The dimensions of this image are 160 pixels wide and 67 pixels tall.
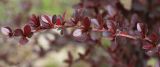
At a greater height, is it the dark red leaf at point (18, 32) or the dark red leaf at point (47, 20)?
the dark red leaf at point (47, 20)

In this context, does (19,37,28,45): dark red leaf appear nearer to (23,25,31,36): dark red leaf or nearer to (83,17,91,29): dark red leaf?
(23,25,31,36): dark red leaf

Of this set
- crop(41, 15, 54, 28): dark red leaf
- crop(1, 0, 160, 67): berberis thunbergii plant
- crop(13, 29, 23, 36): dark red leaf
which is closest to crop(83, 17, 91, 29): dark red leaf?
crop(1, 0, 160, 67): berberis thunbergii plant

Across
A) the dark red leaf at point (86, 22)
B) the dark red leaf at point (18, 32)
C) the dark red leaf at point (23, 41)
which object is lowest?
the dark red leaf at point (23, 41)

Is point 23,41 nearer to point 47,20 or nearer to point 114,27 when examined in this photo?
point 47,20

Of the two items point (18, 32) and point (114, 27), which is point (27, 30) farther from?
point (114, 27)

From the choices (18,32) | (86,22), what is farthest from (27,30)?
(86,22)

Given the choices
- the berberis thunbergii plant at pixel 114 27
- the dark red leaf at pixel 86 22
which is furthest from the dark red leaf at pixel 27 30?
the dark red leaf at pixel 86 22

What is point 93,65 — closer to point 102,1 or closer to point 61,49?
point 102,1

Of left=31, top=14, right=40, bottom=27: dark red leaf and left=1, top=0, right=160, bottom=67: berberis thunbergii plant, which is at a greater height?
left=31, top=14, right=40, bottom=27: dark red leaf

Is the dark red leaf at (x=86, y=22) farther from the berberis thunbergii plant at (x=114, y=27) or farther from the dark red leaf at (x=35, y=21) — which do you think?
the dark red leaf at (x=35, y=21)

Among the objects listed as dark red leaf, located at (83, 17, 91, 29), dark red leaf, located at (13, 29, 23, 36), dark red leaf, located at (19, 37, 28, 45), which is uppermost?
dark red leaf, located at (83, 17, 91, 29)

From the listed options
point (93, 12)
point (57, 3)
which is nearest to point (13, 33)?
point (93, 12)
